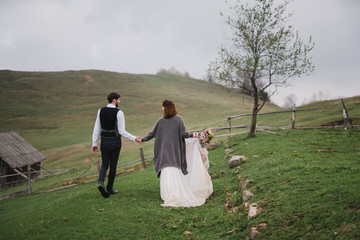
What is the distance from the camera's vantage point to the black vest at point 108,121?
26.7 feet

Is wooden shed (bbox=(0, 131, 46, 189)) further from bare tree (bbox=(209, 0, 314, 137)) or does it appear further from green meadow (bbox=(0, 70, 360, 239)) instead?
bare tree (bbox=(209, 0, 314, 137))

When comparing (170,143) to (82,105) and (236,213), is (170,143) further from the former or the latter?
(82,105)

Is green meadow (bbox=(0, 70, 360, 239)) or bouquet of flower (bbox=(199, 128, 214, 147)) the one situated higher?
bouquet of flower (bbox=(199, 128, 214, 147))

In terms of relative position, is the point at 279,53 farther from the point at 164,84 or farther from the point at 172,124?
the point at 164,84

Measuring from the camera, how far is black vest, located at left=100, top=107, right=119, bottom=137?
26.7 ft

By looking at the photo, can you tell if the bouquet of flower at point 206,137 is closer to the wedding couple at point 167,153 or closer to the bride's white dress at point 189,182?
the bride's white dress at point 189,182

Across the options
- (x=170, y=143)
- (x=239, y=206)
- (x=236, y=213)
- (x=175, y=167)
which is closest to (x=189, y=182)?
(x=175, y=167)

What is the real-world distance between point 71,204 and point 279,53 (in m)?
15.9

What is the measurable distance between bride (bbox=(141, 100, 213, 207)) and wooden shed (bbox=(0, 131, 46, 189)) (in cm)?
2170

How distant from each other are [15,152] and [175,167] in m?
27.5

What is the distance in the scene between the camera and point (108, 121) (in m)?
8.16

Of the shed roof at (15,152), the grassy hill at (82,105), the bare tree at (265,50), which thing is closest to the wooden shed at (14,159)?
the shed roof at (15,152)

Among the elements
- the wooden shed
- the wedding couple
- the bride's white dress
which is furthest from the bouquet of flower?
the wooden shed

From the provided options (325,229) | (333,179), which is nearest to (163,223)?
(325,229)
